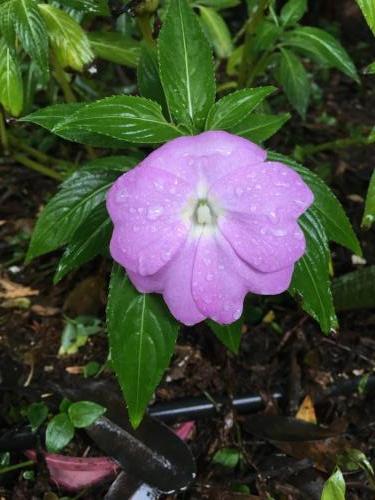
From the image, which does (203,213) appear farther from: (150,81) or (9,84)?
(9,84)

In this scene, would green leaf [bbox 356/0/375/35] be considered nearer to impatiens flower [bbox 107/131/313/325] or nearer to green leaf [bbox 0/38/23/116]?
impatiens flower [bbox 107/131/313/325]

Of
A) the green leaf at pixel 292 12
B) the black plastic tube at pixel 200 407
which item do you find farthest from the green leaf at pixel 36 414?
the green leaf at pixel 292 12

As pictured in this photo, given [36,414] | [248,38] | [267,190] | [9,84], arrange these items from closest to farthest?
[267,190] → [9,84] → [36,414] → [248,38]

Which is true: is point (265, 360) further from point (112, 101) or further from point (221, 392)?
point (112, 101)

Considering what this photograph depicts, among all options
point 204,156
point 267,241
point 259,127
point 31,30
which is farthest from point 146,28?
point 267,241

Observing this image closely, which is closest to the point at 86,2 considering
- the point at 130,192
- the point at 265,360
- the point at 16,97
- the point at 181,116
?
the point at 16,97

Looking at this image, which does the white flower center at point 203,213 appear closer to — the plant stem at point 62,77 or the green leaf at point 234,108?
the green leaf at point 234,108
